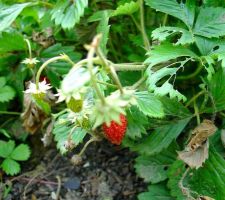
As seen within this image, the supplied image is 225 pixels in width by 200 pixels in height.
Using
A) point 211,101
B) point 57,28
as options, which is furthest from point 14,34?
point 211,101

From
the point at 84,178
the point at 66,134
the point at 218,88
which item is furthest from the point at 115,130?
the point at 84,178

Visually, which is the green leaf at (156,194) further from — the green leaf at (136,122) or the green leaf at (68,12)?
the green leaf at (68,12)

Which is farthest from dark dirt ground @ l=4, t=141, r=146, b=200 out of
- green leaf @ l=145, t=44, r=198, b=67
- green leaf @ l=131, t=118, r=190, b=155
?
green leaf @ l=145, t=44, r=198, b=67

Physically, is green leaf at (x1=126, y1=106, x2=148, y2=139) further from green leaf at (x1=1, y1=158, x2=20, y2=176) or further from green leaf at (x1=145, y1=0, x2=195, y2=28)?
green leaf at (x1=1, y1=158, x2=20, y2=176)

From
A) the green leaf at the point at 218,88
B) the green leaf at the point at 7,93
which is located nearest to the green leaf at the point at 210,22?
the green leaf at the point at 218,88

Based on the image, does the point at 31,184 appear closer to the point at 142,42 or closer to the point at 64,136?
the point at 64,136
